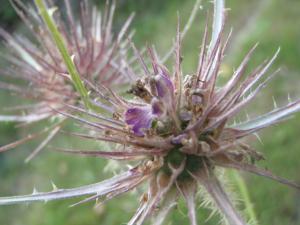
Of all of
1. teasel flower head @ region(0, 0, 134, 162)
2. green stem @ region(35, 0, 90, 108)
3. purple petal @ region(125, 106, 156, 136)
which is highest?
teasel flower head @ region(0, 0, 134, 162)

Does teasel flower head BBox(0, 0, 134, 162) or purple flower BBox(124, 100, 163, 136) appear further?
teasel flower head BBox(0, 0, 134, 162)

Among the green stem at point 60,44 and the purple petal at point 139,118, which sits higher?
the green stem at point 60,44

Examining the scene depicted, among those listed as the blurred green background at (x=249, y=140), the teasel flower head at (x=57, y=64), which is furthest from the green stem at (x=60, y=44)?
the blurred green background at (x=249, y=140)

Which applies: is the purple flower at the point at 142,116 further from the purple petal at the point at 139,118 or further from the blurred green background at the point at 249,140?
the blurred green background at the point at 249,140

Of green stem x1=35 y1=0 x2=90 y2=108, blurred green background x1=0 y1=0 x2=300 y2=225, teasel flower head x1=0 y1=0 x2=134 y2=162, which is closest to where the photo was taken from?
green stem x1=35 y1=0 x2=90 y2=108

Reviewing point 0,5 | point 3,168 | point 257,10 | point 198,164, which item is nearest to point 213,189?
point 198,164

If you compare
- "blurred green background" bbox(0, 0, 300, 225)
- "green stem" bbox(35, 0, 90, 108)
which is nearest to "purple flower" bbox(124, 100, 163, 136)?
"green stem" bbox(35, 0, 90, 108)

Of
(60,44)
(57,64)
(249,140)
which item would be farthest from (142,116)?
(249,140)

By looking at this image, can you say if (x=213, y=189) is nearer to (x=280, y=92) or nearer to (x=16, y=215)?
(x=280, y=92)

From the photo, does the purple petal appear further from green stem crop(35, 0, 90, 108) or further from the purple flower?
green stem crop(35, 0, 90, 108)
